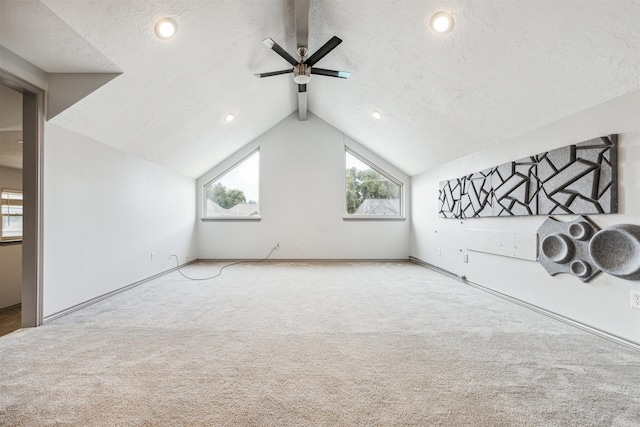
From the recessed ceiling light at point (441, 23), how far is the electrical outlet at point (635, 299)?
2.41 m

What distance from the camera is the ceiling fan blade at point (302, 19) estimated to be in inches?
99.5

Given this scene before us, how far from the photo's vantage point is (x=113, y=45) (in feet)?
7.31

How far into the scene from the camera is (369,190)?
5965 millimetres

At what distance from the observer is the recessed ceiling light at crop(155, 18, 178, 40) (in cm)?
226

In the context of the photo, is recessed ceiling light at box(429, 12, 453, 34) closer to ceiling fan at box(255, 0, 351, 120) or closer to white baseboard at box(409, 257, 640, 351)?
ceiling fan at box(255, 0, 351, 120)

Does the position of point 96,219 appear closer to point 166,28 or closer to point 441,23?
point 166,28

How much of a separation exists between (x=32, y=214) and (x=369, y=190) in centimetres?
506

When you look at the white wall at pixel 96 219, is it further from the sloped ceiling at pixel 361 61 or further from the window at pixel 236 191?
the window at pixel 236 191

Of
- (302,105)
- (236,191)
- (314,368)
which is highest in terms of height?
(302,105)

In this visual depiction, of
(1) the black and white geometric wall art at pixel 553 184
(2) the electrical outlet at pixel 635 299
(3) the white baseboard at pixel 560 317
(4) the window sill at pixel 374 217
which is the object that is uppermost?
(1) the black and white geometric wall art at pixel 553 184

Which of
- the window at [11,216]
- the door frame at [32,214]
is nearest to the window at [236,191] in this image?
the window at [11,216]

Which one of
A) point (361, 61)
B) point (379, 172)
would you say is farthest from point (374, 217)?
point (361, 61)

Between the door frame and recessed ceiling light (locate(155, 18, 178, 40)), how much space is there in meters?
1.19

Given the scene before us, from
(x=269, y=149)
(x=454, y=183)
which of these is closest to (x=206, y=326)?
(x=454, y=183)
